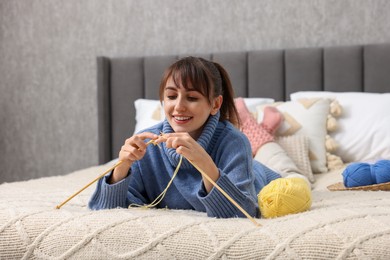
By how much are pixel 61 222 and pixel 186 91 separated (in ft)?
1.58

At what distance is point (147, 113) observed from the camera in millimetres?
3055

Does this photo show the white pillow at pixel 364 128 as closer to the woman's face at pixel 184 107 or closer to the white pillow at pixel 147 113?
the white pillow at pixel 147 113

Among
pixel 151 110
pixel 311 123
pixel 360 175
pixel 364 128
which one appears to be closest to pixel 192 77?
pixel 360 175

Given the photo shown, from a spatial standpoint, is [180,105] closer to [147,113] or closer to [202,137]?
[202,137]

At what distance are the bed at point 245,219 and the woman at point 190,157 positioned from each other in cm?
8

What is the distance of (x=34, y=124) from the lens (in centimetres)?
387

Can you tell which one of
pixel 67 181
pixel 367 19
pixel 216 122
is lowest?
pixel 67 181

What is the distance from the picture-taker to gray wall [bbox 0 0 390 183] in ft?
10.6

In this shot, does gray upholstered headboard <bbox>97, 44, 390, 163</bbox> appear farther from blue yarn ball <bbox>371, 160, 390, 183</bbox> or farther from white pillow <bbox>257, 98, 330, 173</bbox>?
blue yarn ball <bbox>371, 160, 390, 183</bbox>

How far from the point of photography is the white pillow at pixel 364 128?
2.65 meters

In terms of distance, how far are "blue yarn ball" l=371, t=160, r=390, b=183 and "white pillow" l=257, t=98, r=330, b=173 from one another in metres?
0.59

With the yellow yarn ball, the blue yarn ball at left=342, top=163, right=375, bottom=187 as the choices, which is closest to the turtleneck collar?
the yellow yarn ball

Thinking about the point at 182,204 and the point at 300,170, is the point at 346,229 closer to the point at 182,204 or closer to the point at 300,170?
the point at 182,204

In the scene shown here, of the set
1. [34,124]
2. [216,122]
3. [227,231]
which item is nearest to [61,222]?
[227,231]
